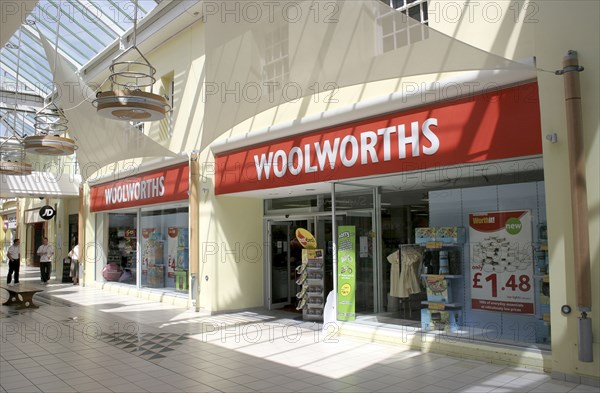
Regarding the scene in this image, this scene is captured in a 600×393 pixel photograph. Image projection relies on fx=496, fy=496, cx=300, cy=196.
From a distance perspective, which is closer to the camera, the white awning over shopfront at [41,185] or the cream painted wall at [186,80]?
the cream painted wall at [186,80]

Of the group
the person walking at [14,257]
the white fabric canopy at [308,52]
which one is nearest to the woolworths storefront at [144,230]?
the person walking at [14,257]

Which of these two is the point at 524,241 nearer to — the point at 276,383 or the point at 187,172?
the point at 276,383

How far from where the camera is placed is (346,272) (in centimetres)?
766

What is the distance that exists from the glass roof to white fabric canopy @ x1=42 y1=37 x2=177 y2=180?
0.36 meters

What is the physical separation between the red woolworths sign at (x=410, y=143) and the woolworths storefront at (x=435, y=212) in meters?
0.01

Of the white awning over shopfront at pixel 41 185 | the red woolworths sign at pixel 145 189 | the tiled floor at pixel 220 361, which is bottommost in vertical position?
the tiled floor at pixel 220 361

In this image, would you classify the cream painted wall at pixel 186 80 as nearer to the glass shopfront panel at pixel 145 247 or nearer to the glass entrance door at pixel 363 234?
the glass shopfront panel at pixel 145 247

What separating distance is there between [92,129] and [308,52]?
19.2 feet

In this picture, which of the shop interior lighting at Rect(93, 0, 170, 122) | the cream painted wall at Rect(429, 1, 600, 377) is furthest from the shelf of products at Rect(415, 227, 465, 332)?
the shop interior lighting at Rect(93, 0, 170, 122)

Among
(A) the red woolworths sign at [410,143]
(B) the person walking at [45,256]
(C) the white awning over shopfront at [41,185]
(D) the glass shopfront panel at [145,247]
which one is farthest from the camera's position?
(C) the white awning over shopfront at [41,185]

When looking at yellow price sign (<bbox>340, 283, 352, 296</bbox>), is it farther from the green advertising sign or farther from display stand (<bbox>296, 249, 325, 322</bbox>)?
display stand (<bbox>296, 249, 325, 322</bbox>)

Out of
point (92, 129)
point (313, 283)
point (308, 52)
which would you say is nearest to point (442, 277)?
point (313, 283)

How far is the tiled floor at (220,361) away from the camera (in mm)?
5027

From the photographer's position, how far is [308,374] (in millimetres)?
5445
